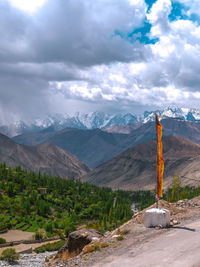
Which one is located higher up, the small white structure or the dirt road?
the small white structure

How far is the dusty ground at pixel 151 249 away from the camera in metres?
13.6

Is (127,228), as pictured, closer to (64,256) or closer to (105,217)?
(64,256)

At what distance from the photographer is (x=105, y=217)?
98.7 m

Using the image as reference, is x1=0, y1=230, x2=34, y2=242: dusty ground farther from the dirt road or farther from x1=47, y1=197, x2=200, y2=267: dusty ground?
the dirt road

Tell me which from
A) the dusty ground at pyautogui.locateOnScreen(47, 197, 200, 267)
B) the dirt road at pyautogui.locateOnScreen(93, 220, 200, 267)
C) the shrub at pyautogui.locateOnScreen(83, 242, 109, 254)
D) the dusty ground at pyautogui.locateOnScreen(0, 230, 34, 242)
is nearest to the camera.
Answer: the dirt road at pyautogui.locateOnScreen(93, 220, 200, 267)

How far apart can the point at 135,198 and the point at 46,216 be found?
105 meters

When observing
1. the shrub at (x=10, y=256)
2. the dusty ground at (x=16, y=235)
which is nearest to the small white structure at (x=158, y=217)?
the shrub at (x=10, y=256)

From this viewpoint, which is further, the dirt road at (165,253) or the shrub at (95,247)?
the shrub at (95,247)

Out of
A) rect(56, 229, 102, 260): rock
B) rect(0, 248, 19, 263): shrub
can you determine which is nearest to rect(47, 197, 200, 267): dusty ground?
rect(56, 229, 102, 260): rock

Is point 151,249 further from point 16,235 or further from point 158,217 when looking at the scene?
point 16,235

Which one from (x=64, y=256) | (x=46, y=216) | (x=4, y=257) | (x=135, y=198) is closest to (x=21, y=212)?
(x=46, y=216)

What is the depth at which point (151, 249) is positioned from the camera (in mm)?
15203

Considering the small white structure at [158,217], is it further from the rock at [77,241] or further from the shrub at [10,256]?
the shrub at [10,256]

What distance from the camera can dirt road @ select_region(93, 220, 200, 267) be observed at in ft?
43.2
